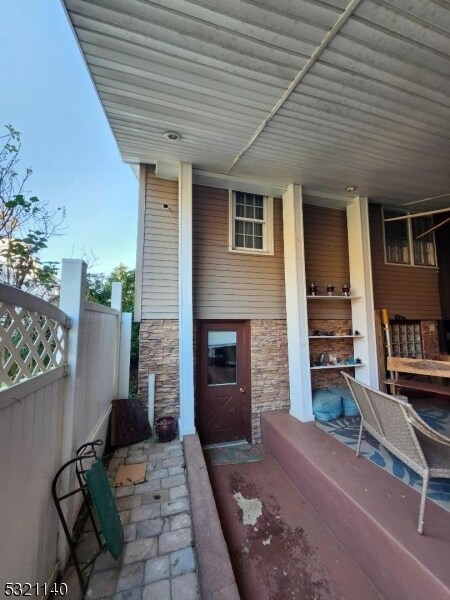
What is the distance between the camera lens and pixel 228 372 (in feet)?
16.3

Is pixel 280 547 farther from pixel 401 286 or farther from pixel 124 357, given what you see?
pixel 401 286

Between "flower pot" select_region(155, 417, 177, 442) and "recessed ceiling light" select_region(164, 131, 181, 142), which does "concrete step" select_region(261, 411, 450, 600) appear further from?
"recessed ceiling light" select_region(164, 131, 181, 142)

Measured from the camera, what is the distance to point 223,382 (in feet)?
16.1

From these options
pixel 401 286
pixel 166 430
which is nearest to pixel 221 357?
pixel 166 430

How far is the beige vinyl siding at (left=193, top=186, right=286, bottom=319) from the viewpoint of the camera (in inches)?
188

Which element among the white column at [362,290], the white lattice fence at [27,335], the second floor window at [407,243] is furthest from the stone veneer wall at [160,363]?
the second floor window at [407,243]

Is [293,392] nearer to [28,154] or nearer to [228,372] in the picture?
[228,372]

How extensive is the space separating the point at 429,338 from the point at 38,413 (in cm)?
727

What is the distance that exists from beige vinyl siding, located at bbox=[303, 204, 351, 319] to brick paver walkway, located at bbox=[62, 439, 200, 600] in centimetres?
387

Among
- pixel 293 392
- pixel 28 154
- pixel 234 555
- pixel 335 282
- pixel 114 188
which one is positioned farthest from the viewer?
pixel 114 188

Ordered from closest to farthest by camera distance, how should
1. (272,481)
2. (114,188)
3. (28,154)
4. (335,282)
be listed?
(272,481)
(28,154)
(335,282)
(114,188)

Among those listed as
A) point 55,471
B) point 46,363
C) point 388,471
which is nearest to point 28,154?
point 46,363

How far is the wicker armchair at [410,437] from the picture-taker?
1979mm

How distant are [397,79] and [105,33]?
2917 mm
